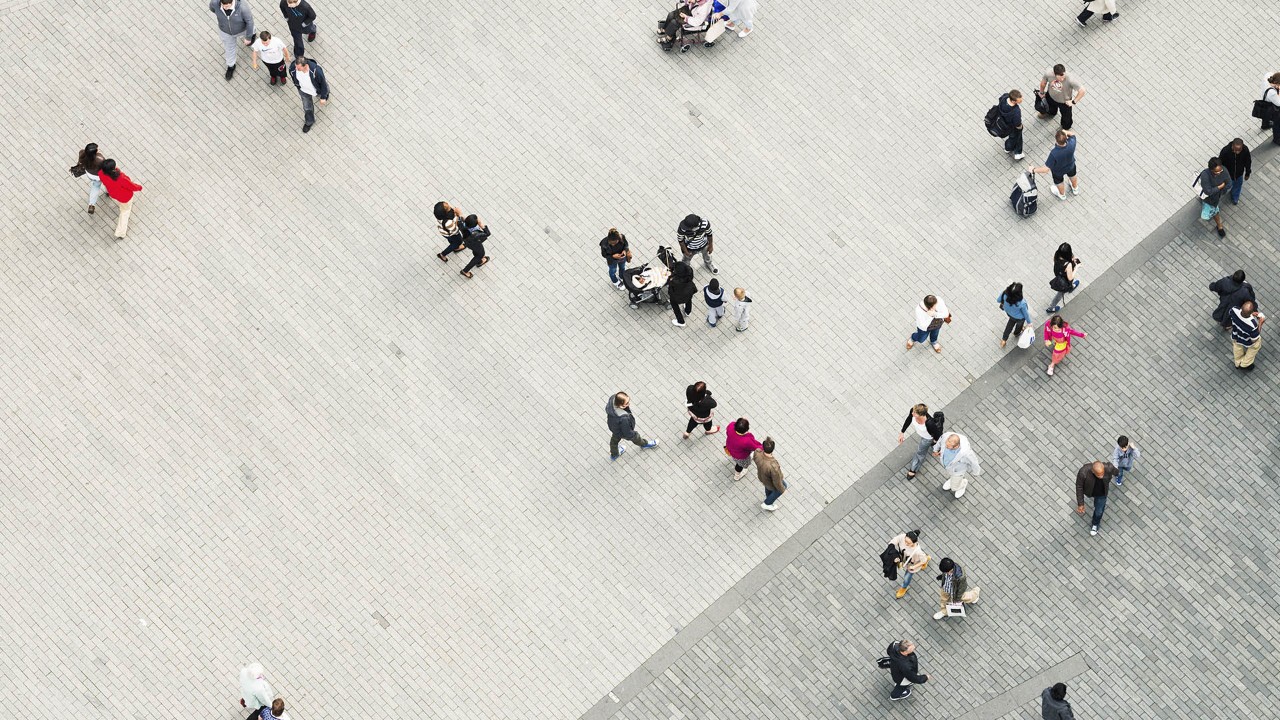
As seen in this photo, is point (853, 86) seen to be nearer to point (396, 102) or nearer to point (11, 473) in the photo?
point (396, 102)

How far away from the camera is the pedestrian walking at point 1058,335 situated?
78.4ft

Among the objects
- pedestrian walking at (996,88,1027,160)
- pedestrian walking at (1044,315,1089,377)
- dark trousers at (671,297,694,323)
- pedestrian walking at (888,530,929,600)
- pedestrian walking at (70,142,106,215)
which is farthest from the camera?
pedestrian walking at (996,88,1027,160)

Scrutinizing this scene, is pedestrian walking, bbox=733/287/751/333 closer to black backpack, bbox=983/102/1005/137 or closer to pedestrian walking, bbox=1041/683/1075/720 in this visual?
black backpack, bbox=983/102/1005/137

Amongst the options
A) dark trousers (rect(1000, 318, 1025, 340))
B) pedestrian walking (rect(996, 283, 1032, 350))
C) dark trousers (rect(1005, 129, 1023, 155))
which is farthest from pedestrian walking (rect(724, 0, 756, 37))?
dark trousers (rect(1000, 318, 1025, 340))

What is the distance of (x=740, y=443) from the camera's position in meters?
23.0

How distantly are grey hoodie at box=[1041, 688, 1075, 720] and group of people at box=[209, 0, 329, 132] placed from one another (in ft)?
44.7

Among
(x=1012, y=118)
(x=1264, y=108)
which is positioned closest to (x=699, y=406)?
(x=1012, y=118)

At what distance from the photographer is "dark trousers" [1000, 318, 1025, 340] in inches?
952

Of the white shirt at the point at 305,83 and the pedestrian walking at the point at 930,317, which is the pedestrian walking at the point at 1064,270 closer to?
the pedestrian walking at the point at 930,317

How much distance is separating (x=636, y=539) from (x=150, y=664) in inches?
266

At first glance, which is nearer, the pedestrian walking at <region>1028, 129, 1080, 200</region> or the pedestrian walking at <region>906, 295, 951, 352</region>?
the pedestrian walking at <region>906, 295, 951, 352</region>

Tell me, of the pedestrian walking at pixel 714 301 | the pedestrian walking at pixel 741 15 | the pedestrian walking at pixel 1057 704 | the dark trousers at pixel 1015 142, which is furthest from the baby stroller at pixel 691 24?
the pedestrian walking at pixel 1057 704

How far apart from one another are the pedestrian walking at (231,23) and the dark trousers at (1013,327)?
1220 centimetres

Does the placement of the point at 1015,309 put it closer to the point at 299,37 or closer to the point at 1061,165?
the point at 1061,165
